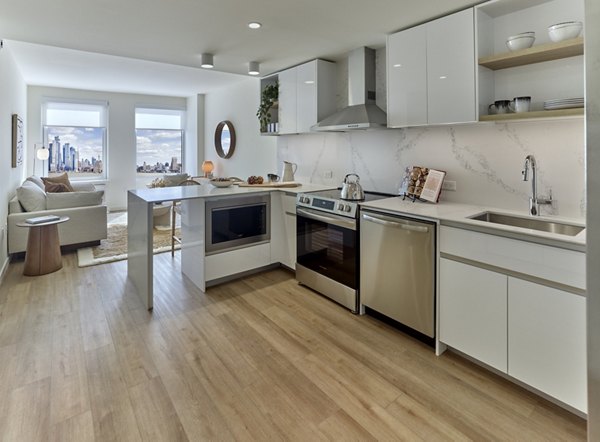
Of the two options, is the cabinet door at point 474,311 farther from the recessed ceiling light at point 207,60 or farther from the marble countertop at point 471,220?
the recessed ceiling light at point 207,60

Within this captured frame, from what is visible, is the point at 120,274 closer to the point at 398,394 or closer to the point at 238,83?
the point at 398,394

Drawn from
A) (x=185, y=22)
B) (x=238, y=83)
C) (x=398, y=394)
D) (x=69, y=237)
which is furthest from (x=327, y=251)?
(x=238, y=83)

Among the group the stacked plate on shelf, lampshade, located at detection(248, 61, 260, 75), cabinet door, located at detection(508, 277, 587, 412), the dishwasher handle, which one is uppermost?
lampshade, located at detection(248, 61, 260, 75)

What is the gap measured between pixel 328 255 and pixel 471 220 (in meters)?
1.37

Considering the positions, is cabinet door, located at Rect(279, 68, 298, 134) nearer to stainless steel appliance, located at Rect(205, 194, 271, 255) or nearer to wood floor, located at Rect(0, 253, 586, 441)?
stainless steel appliance, located at Rect(205, 194, 271, 255)

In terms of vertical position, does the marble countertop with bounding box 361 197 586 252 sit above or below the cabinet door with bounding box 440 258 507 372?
above

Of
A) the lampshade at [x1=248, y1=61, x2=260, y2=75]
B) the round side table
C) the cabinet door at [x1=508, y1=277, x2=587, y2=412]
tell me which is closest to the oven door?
the cabinet door at [x1=508, y1=277, x2=587, y2=412]

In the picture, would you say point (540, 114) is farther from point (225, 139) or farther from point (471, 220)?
point (225, 139)

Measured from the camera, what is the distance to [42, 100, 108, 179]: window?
6828 millimetres

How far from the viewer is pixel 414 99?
273 centimetres

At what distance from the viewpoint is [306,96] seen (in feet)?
12.7

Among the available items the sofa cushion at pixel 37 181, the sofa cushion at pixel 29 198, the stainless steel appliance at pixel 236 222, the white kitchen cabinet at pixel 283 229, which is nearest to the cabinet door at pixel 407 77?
the white kitchen cabinet at pixel 283 229

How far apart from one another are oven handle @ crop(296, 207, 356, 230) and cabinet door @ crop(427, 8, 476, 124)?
40.5 inches

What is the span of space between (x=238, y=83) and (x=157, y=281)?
402 centimetres
